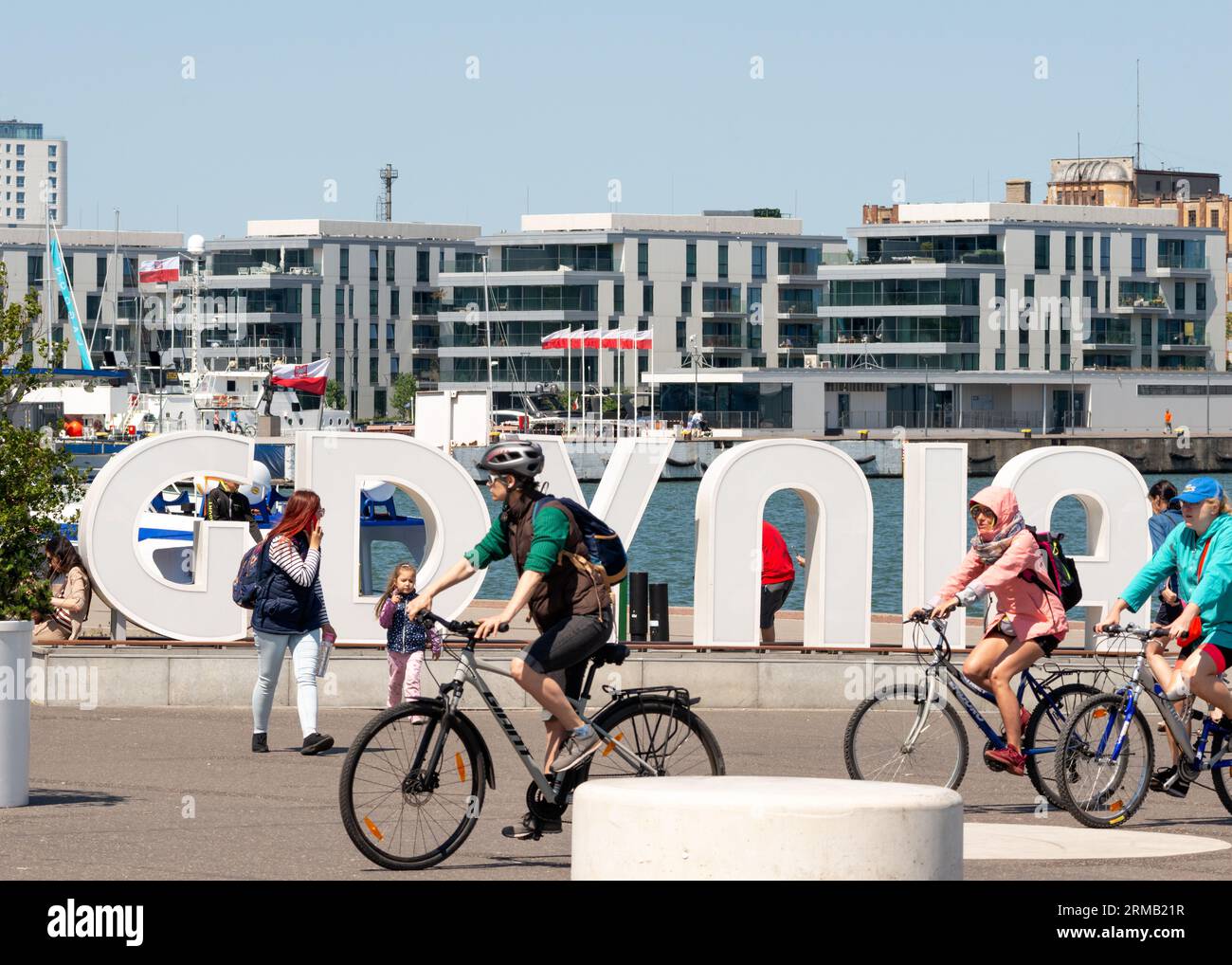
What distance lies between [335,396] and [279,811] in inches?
5013

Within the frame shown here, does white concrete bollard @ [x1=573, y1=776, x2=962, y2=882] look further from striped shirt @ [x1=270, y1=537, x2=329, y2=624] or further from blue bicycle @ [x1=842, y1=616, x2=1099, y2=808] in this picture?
striped shirt @ [x1=270, y1=537, x2=329, y2=624]

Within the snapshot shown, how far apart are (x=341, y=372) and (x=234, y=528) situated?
12791 centimetres

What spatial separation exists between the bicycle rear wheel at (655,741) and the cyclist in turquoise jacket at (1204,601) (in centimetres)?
236

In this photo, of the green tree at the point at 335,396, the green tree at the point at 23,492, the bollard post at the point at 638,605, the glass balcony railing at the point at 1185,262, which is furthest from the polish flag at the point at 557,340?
the green tree at the point at 23,492

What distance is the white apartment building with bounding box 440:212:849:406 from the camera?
427 ft

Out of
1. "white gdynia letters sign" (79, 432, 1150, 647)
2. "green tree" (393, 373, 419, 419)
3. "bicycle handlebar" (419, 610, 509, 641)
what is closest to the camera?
"bicycle handlebar" (419, 610, 509, 641)

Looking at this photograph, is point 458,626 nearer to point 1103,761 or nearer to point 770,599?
point 1103,761

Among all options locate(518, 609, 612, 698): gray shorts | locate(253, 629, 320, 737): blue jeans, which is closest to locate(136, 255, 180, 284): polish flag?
locate(253, 629, 320, 737): blue jeans

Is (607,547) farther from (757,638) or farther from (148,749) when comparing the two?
(757,638)

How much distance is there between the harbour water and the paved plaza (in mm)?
3595

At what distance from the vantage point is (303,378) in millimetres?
72812

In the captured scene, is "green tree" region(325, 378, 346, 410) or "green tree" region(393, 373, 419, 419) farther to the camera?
"green tree" region(393, 373, 419, 419)

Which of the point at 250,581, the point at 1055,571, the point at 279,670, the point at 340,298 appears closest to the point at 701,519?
the point at 250,581

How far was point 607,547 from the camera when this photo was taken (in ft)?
31.9
